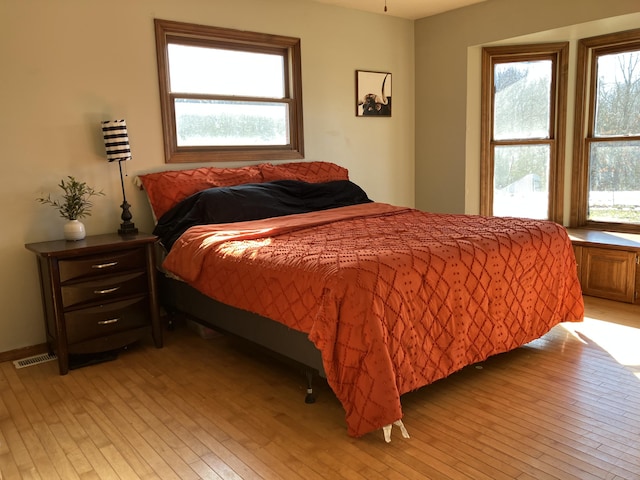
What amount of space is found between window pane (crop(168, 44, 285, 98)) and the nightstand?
51.6 inches

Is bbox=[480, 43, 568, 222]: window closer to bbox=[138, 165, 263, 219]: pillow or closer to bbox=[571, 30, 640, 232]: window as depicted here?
bbox=[571, 30, 640, 232]: window

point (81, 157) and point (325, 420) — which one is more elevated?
point (81, 157)

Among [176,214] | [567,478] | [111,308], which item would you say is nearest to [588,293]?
[567,478]

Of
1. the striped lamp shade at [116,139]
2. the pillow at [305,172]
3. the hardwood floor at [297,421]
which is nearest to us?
the hardwood floor at [297,421]

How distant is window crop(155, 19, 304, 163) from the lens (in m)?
3.77

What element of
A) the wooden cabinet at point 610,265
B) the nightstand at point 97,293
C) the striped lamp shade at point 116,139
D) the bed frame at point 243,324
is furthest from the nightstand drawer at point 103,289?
the wooden cabinet at point 610,265

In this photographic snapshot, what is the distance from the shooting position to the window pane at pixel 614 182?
4340 mm

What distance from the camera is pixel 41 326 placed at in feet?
10.8

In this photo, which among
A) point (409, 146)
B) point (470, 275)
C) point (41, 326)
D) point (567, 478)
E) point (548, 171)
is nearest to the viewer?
point (567, 478)

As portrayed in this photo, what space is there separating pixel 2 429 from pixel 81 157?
1725 mm

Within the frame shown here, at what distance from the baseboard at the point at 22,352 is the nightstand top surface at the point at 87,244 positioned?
0.66 metres

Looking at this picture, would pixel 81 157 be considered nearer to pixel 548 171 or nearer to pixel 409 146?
pixel 409 146

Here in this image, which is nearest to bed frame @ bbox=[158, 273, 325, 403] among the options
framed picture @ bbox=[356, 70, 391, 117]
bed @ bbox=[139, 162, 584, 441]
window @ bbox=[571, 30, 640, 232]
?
bed @ bbox=[139, 162, 584, 441]

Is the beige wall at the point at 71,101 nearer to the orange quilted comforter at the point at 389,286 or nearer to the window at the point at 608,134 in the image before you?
the orange quilted comforter at the point at 389,286
